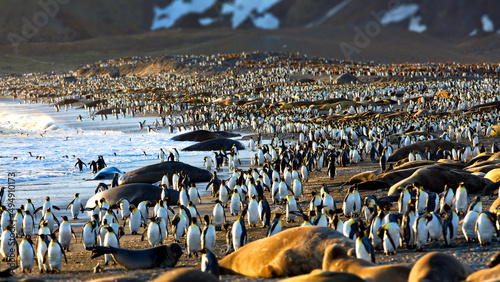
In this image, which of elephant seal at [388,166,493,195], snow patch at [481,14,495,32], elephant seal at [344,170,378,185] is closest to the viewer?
elephant seal at [388,166,493,195]

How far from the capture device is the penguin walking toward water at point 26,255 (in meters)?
8.73

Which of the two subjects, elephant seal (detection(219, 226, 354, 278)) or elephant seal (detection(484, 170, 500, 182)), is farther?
elephant seal (detection(484, 170, 500, 182))

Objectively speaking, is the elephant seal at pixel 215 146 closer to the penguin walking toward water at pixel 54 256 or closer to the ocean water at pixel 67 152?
the ocean water at pixel 67 152

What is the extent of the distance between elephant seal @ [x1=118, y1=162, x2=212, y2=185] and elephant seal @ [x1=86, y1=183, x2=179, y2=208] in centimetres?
261

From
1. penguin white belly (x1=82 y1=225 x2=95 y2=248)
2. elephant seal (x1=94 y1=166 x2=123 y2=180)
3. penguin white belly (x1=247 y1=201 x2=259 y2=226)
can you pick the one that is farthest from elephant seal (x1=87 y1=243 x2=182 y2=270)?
elephant seal (x1=94 y1=166 x2=123 y2=180)

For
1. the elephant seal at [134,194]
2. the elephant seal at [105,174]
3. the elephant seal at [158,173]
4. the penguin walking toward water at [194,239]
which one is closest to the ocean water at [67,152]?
the elephant seal at [105,174]

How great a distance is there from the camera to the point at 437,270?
19.0 ft

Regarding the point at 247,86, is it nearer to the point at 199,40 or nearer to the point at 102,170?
the point at 102,170

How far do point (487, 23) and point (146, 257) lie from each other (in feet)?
627

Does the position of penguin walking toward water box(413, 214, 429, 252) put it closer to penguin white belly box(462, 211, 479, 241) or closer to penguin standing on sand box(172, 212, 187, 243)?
penguin white belly box(462, 211, 479, 241)

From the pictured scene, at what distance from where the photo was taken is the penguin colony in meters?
9.09

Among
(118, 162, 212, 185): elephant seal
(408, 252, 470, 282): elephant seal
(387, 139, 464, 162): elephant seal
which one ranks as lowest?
(408, 252, 470, 282): elephant seal

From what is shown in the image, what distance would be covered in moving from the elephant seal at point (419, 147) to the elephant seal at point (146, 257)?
13.7 m

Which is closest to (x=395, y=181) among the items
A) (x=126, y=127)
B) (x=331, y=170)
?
(x=331, y=170)
